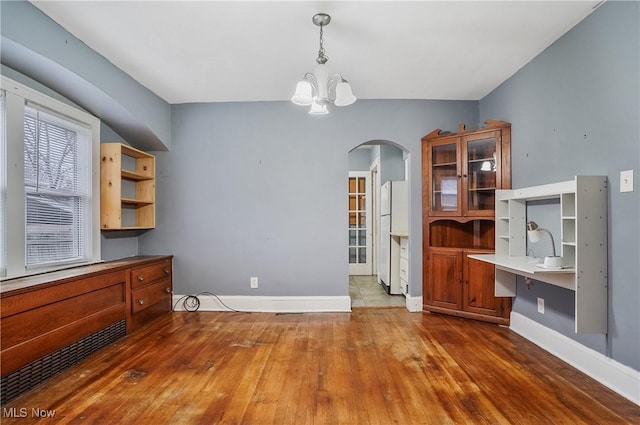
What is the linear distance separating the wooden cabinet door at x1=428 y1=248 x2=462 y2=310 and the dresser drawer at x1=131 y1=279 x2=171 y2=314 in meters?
3.07

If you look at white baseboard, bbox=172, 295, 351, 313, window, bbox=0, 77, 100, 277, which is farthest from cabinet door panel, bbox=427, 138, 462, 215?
window, bbox=0, 77, 100, 277

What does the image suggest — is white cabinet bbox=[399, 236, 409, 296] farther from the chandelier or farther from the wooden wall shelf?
the wooden wall shelf

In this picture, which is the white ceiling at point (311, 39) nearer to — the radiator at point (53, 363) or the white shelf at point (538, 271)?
the white shelf at point (538, 271)

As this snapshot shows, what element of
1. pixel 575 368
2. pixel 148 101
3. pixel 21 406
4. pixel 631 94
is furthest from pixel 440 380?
pixel 148 101

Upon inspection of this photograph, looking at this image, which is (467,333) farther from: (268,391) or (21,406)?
(21,406)

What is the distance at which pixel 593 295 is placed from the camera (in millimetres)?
2133

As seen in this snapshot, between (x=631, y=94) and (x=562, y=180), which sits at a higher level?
(x=631, y=94)

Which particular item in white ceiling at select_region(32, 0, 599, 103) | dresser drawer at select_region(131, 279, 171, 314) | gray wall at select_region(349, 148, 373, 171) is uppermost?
white ceiling at select_region(32, 0, 599, 103)

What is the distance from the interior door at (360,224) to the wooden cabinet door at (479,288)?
2.95 metres

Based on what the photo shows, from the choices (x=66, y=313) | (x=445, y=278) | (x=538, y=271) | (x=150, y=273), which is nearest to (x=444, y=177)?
(x=445, y=278)

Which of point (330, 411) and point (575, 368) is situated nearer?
point (330, 411)

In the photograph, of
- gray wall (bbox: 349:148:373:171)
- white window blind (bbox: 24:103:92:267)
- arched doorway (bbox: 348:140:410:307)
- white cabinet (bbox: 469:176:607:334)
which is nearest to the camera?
white cabinet (bbox: 469:176:607:334)

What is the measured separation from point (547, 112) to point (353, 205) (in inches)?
159

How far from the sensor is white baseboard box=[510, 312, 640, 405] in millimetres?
1982
